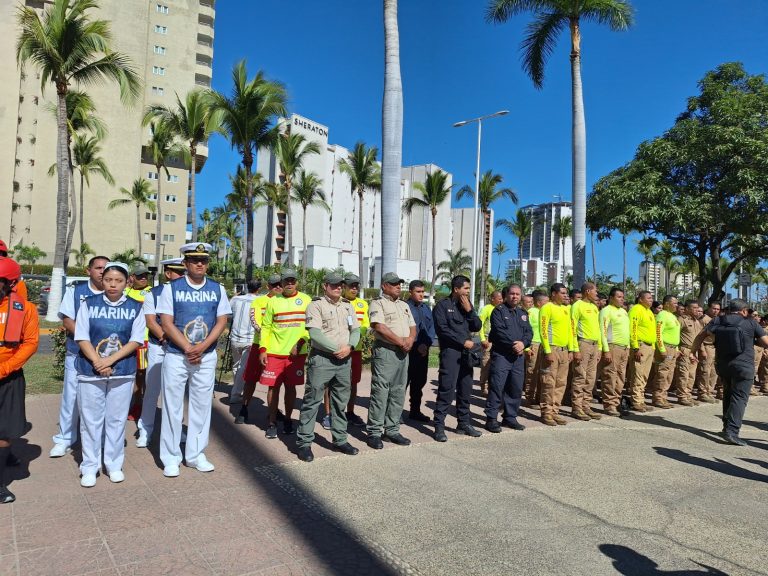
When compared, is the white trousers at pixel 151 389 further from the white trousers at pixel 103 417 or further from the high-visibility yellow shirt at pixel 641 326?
the high-visibility yellow shirt at pixel 641 326

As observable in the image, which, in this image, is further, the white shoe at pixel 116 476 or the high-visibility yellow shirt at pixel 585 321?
the high-visibility yellow shirt at pixel 585 321

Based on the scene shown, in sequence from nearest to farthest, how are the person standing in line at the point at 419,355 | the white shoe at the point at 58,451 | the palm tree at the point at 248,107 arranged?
the white shoe at the point at 58,451, the person standing in line at the point at 419,355, the palm tree at the point at 248,107

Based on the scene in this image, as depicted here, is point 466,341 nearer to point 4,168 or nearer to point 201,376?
point 201,376

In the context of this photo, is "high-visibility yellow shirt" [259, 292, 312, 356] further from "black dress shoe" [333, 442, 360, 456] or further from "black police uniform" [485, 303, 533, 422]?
"black police uniform" [485, 303, 533, 422]

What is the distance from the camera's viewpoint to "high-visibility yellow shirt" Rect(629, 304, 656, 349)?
898cm

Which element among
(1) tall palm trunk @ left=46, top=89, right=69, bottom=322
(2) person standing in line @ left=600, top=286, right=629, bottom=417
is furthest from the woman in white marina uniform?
(1) tall palm trunk @ left=46, top=89, right=69, bottom=322

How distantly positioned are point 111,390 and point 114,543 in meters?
1.48

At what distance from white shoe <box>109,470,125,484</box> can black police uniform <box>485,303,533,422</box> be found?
4312 millimetres

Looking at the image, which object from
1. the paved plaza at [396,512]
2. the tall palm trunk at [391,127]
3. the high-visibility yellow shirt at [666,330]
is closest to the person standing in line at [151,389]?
the paved plaza at [396,512]

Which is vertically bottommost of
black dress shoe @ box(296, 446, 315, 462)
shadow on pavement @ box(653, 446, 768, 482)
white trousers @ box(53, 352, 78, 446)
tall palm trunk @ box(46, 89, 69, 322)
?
shadow on pavement @ box(653, 446, 768, 482)

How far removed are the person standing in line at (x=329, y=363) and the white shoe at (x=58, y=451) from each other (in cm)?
230

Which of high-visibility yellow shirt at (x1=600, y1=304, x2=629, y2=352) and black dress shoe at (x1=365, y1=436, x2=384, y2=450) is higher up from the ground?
high-visibility yellow shirt at (x1=600, y1=304, x2=629, y2=352)

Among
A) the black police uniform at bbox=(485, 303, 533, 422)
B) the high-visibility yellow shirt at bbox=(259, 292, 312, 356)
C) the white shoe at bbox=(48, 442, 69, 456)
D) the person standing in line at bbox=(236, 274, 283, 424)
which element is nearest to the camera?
the white shoe at bbox=(48, 442, 69, 456)

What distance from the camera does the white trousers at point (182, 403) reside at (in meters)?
4.74
